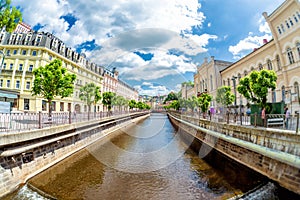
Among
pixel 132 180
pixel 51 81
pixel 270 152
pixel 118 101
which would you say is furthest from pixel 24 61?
pixel 270 152

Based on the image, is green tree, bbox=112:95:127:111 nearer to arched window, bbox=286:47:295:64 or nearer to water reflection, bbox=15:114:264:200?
water reflection, bbox=15:114:264:200

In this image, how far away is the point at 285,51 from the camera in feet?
67.6

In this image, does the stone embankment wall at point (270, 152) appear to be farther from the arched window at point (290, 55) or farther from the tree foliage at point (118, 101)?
the tree foliage at point (118, 101)

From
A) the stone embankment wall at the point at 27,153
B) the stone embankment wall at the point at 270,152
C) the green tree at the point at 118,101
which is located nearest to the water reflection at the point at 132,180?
the stone embankment wall at the point at 27,153

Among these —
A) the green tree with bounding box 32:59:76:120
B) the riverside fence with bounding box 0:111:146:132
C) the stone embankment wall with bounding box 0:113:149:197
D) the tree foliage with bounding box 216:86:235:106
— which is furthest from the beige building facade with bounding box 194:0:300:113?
the green tree with bounding box 32:59:76:120

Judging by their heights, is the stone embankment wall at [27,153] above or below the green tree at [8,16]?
below

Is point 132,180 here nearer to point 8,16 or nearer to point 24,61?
point 8,16

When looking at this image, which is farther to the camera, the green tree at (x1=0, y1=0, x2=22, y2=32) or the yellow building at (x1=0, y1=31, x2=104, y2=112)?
the yellow building at (x1=0, y1=31, x2=104, y2=112)

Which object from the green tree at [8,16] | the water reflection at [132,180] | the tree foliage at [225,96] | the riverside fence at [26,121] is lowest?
the water reflection at [132,180]

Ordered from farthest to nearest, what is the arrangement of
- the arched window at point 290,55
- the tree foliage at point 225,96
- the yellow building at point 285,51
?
the tree foliage at point 225,96, the arched window at point 290,55, the yellow building at point 285,51

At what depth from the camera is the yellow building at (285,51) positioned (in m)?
18.9

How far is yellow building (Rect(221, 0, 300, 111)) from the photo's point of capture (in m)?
18.9

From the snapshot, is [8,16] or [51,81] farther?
[51,81]

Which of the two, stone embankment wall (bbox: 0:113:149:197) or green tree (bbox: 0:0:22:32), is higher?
green tree (bbox: 0:0:22:32)
